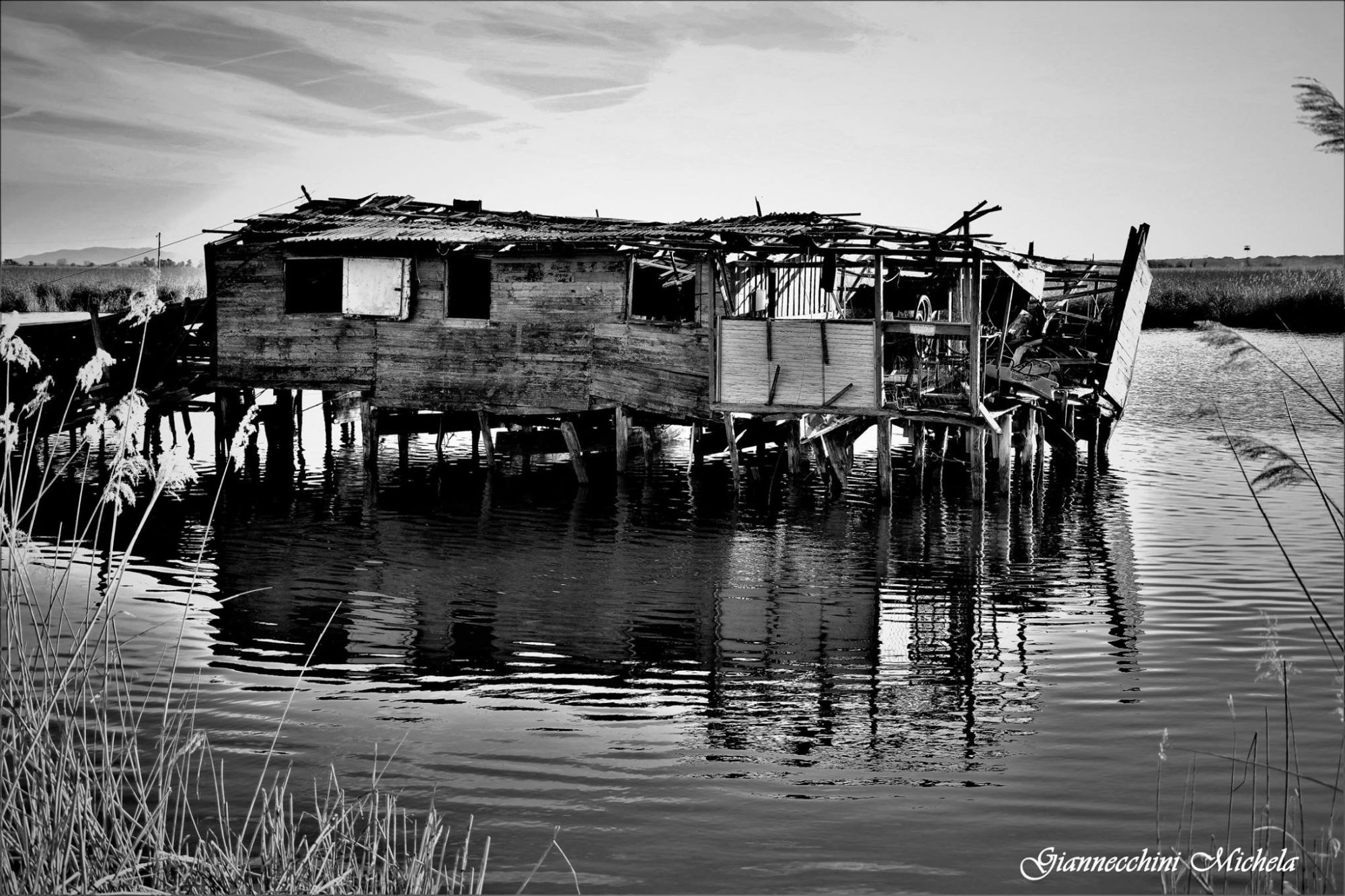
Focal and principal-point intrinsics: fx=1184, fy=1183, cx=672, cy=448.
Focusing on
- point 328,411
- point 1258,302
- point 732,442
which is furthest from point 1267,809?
point 1258,302

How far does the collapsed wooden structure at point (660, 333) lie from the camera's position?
18.1 m

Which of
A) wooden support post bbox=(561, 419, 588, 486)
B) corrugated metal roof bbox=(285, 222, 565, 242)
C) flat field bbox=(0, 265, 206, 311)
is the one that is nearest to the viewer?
corrugated metal roof bbox=(285, 222, 565, 242)

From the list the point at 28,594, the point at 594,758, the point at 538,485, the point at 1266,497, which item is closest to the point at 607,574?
the point at 594,758

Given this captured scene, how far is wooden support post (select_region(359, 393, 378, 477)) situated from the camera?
21094 millimetres

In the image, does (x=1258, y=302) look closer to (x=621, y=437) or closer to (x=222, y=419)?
(x=621, y=437)

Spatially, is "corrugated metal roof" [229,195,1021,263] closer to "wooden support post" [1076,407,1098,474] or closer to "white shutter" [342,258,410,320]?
"white shutter" [342,258,410,320]

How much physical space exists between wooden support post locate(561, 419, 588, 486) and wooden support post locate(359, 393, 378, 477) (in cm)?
349

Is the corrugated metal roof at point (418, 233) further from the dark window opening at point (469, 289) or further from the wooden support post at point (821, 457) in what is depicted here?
the wooden support post at point (821, 457)

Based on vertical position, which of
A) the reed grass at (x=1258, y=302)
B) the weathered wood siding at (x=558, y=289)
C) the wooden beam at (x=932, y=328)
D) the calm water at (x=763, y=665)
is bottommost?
the calm water at (x=763, y=665)

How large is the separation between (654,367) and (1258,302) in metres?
40.7

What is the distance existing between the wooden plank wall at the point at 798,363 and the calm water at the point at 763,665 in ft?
5.49

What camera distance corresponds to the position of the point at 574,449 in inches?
800

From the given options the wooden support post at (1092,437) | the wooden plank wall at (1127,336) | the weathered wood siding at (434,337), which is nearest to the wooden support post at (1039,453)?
the wooden plank wall at (1127,336)

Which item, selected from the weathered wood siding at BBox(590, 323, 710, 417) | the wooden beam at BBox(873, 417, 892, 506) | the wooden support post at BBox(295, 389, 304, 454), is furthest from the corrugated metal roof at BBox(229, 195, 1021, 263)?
the wooden support post at BBox(295, 389, 304, 454)
